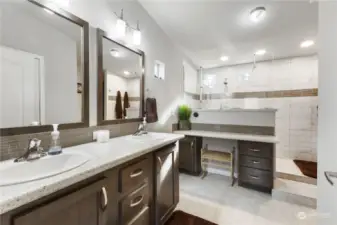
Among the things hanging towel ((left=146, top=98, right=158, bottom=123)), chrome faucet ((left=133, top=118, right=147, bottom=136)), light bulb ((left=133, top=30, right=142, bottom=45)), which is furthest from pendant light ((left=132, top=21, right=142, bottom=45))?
chrome faucet ((left=133, top=118, right=147, bottom=136))

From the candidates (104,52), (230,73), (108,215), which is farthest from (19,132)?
(230,73)

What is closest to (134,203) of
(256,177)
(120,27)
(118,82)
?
(118,82)

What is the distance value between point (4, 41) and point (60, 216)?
109 cm

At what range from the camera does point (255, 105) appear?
155 inches

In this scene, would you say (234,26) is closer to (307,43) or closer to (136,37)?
(136,37)

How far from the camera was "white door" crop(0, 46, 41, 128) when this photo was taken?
1050mm

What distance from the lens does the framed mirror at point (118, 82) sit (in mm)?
1696

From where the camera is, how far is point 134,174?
4.16ft

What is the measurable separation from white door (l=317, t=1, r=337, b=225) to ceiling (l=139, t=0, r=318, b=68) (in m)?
1.36

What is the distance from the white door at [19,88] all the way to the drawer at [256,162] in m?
2.54

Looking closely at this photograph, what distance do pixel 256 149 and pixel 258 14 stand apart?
70.1 inches

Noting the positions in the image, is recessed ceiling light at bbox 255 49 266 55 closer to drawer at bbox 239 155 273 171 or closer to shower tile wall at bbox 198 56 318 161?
shower tile wall at bbox 198 56 318 161

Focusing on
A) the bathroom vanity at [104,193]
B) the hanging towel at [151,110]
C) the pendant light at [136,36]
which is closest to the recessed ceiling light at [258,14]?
the pendant light at [136,36]

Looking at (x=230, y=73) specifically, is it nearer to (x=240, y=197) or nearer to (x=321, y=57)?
(x=240, y=197)
